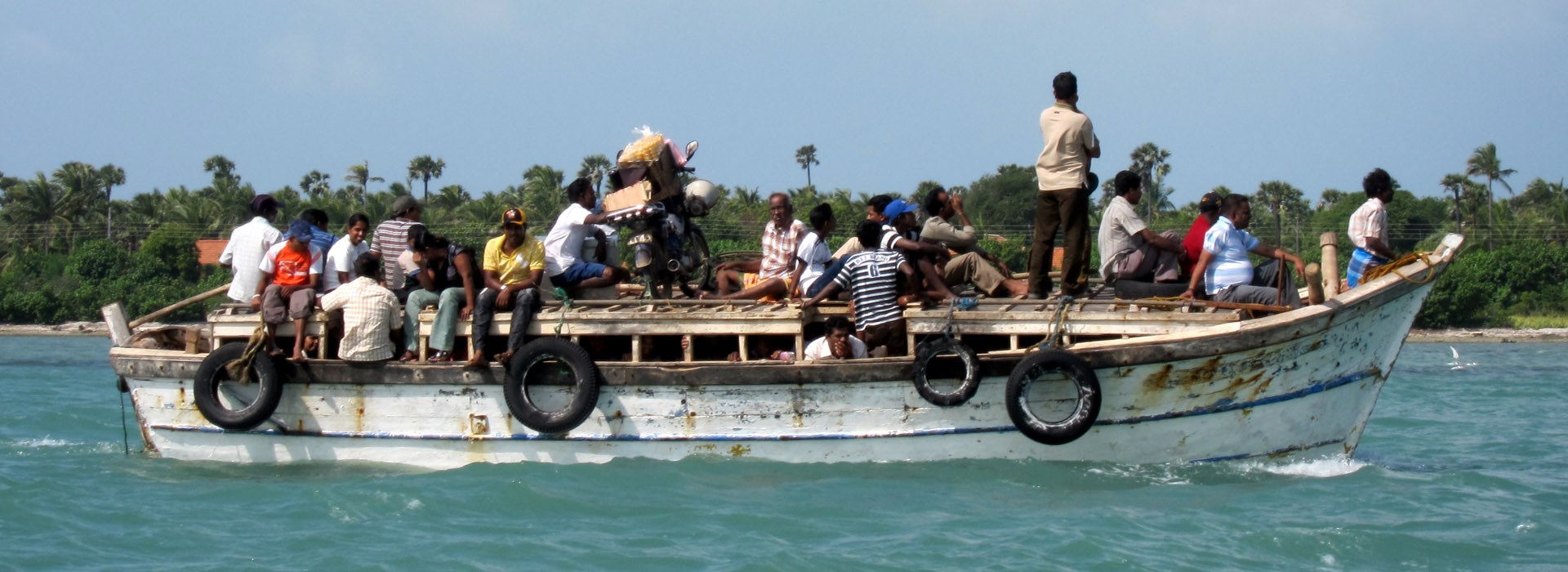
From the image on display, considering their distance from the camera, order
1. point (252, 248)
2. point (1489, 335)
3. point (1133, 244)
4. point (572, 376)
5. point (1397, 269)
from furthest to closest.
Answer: point (1489, 335) < point (252, 248) < point (1133, 244) < point (572, 376) < point (1397, 269)

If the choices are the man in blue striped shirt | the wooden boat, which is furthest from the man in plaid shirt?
the man in blue striped shirt

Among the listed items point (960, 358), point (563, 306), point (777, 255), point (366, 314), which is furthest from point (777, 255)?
point (366, 314)

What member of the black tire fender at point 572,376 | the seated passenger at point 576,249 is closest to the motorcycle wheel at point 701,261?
the seated passenger at point 576,249

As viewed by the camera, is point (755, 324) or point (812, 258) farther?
point (812, 258)

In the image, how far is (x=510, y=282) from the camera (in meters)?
10.7

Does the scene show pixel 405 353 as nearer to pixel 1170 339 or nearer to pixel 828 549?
pixel 828 549

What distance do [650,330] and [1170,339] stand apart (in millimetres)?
3472

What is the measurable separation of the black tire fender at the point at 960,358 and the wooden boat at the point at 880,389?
0.01m

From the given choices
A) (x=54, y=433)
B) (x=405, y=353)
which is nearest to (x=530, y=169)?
(x=54, y=433)

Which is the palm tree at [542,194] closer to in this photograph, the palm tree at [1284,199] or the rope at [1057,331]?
the palm tree at [1284,199]

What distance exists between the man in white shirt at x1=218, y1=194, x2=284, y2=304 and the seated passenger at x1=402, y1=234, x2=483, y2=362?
1.38 m

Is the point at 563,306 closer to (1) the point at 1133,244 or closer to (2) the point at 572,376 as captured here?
(2) the point at 572,376

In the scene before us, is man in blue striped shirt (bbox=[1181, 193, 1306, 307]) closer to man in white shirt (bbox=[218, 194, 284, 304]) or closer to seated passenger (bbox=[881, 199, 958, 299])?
seated passenger (bbox=[881, 199, 958, 299])

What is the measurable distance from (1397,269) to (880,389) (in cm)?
352
